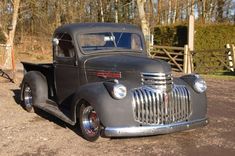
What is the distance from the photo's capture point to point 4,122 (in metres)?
9.12

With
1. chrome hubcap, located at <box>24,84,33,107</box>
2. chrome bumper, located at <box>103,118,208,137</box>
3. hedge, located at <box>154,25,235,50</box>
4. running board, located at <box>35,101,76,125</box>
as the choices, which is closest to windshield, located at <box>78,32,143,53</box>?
running board, located at <box>35,101,76,125</box>

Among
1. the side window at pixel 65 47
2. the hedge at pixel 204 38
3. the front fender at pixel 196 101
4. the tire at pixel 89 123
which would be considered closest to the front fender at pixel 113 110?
the tire at pixel 89 123

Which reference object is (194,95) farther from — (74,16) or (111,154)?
(74,16)

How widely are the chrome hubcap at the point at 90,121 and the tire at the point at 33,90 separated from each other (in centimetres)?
221

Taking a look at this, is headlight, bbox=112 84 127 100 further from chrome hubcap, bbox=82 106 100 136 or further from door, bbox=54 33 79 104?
door, bbox=54 33 79 104

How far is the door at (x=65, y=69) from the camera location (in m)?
8.66

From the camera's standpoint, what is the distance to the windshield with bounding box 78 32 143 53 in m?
8.69

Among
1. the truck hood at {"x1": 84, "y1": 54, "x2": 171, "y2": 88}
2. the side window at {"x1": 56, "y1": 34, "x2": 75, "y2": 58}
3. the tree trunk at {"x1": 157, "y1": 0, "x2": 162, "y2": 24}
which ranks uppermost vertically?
the tree trunk at {"x1": 157, "y1": 0, "x2": 162, "y2": 24}

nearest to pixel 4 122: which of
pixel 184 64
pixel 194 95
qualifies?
pixel 194 95

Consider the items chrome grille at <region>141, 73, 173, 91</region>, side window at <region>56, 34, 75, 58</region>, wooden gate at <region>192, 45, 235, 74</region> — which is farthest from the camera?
wooden gate at <region>192, 45, 235, 74</region>

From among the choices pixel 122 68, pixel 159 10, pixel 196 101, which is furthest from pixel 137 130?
pixel 159 10

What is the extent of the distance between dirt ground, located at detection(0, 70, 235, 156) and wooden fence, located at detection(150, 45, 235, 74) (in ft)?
35.8

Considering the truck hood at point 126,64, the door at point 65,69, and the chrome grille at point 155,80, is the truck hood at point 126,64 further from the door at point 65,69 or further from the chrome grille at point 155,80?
the door at point 65,69

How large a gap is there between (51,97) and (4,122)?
114cm
